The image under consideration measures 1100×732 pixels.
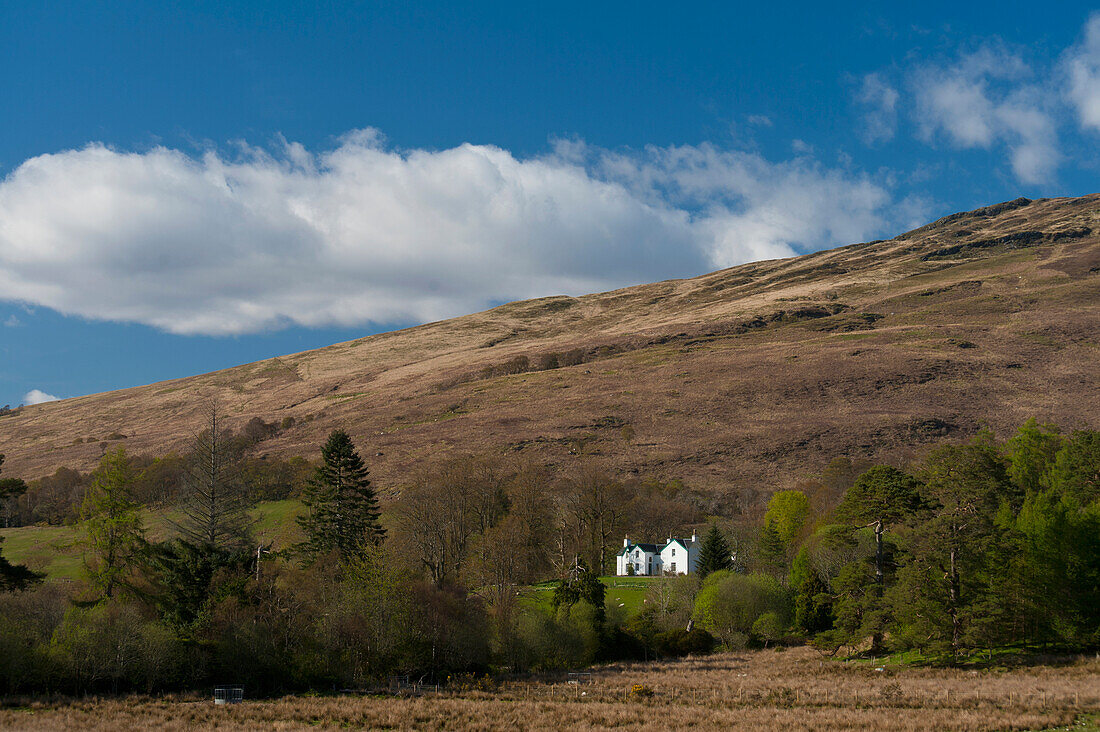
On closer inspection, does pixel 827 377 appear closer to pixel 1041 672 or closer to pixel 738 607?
pixel 738 607

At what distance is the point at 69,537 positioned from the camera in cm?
7931

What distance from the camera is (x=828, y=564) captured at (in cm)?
5956

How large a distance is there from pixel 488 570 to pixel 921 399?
8928 cm

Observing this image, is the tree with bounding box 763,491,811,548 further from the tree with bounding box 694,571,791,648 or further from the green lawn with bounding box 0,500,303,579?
the green lawn with bounding box 0,500,303,579

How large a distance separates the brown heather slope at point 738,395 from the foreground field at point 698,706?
6454 cm

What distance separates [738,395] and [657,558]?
185ft

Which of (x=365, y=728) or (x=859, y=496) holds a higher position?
(x=859, y=496)

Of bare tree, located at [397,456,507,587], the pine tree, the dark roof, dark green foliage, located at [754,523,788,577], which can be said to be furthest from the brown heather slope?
the pine tree

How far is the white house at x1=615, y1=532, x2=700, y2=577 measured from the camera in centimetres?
8088

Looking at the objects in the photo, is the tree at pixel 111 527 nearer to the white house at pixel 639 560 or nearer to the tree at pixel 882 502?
the tree at pixel 882 502

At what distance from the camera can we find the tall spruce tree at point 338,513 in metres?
51.0

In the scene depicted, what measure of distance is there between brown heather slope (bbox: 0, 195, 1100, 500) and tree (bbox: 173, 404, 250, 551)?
58.8 meters

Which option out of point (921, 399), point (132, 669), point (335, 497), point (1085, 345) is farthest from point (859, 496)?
point (1085, 345)

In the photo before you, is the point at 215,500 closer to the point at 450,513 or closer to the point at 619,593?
the point at 450,513
